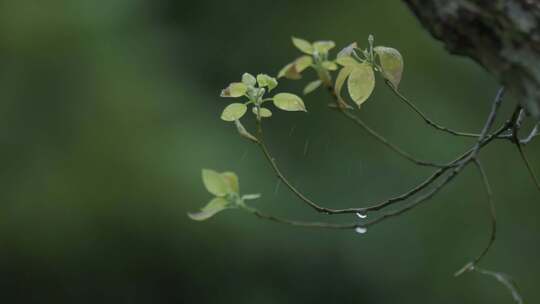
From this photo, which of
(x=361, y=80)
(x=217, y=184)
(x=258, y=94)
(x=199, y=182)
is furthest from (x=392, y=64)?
(x=199, y=182)

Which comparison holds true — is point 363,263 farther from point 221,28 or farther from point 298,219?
point 221,28

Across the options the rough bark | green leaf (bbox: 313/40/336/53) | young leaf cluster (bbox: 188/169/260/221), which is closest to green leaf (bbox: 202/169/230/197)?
young leaf cluster (bbox: 188/169/260/221)

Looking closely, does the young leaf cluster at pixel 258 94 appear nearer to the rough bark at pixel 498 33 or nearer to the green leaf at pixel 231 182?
the green leaf at pixel 231 182

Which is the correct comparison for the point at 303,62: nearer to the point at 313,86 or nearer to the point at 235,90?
the point at 313,86

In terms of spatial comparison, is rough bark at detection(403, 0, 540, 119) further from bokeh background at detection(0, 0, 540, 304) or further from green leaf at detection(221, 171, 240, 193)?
bokeh background at detection(0, 0, 540, 304)

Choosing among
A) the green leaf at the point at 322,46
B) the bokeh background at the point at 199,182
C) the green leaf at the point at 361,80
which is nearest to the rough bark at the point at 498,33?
the green leaf at the point at 322,46

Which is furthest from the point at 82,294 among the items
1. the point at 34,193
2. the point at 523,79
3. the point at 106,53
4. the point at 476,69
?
the point at 523,79
